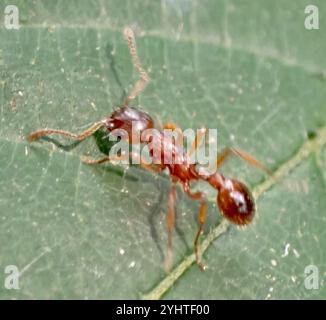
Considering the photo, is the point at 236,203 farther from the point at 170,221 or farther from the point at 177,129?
the point at 177,129

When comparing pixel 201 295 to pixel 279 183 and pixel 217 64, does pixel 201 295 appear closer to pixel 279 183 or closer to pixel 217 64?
pixel 279 183

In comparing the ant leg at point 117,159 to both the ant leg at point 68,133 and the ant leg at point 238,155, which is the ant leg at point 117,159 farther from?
the ant leg at point 238,155

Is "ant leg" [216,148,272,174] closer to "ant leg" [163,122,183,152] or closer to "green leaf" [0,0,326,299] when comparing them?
"green leaf" [0,0,326,299]

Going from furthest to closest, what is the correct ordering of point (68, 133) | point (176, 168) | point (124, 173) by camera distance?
point (176, 168) → point (124, 173) → point (68, 133)

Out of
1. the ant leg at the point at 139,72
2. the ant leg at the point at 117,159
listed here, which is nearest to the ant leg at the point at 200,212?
the ant leg at the point at 117,159

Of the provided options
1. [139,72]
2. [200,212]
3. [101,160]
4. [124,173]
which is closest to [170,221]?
[200,212]
